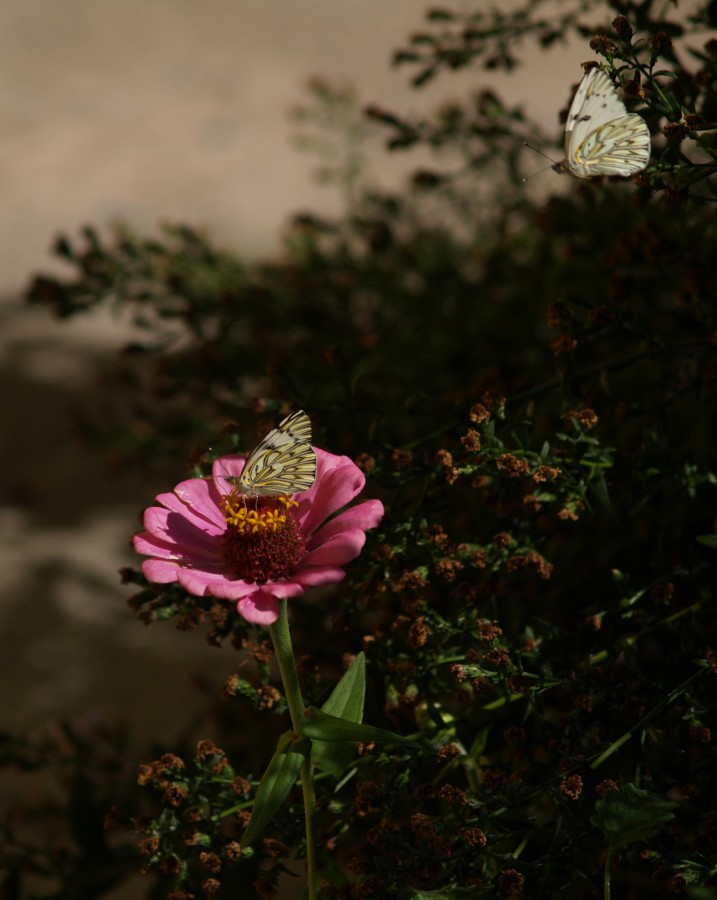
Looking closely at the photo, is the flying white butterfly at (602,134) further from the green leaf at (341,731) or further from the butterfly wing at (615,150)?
the green leaf at (341,731)

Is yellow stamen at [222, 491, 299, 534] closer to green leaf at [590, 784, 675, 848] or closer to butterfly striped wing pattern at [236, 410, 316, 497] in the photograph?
butterfly striped wing pattern at [236, 410, 316, 497]

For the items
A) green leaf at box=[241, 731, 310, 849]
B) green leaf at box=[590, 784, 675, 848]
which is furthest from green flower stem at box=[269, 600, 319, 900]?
green leaf at box=[590, 784, 675, 848]

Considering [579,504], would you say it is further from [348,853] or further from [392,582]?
[348,853]

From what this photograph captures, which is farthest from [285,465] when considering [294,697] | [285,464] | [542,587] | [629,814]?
[542,587]

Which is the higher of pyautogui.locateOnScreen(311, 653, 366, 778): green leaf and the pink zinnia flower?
the pink zinnia flower

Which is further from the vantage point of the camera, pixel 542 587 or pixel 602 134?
pixel 542 587

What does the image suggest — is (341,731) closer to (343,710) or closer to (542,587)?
(343,710)
